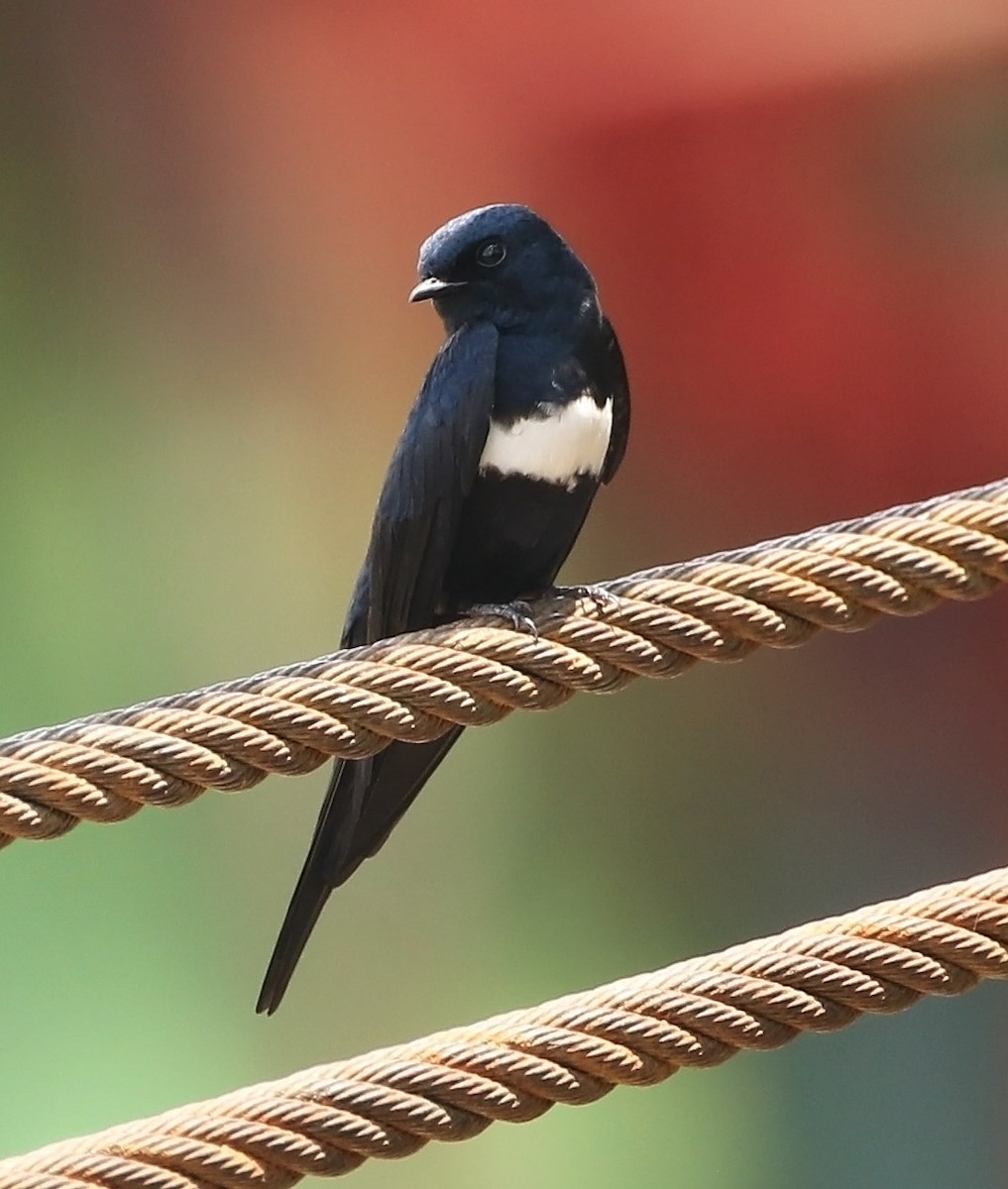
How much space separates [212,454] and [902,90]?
1334mm

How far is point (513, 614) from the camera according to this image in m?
1.13

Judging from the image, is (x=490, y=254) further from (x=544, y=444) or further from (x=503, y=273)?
(x=544, y=444)

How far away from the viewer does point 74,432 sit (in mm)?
2264

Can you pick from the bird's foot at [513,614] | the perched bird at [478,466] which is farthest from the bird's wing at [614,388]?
the bird's foot at [513,614]

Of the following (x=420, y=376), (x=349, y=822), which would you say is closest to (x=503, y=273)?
(x=349, y=822)

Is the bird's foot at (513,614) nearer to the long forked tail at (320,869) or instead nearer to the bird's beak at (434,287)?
the long forked tail at (320,869)

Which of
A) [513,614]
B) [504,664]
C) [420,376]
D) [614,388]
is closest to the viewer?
[504,664]

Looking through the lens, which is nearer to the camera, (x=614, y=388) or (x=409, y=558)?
(x=409, y=558)

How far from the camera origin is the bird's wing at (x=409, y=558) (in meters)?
1.31

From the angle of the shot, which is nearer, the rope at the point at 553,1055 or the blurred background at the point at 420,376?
the rope at the point at 553,1055

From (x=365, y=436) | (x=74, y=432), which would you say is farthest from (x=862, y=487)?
(x=74, y=432)

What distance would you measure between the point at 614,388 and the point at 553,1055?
82 cm

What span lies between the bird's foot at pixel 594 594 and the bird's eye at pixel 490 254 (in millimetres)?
398

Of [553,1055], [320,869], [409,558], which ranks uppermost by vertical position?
[409,558]
